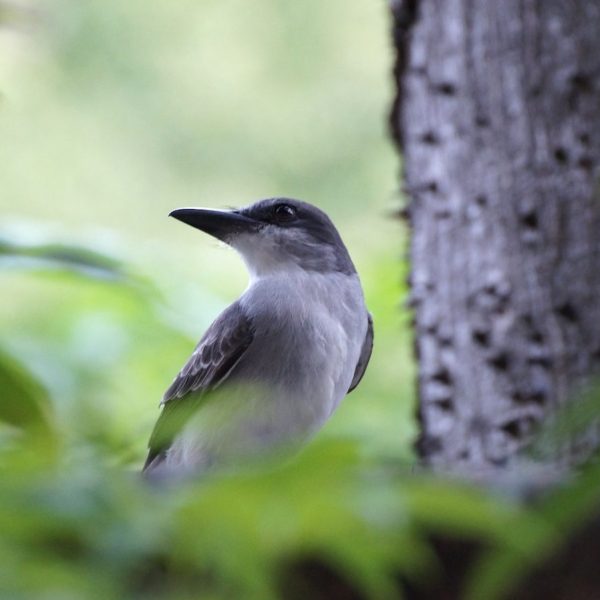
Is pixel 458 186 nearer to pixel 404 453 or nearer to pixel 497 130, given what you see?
pixel 497 130

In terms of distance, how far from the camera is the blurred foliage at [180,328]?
0.97 m

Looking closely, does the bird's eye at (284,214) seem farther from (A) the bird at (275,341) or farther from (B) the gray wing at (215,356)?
(B) the gray wing at (215,356)

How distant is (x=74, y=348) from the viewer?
2963 millimetres

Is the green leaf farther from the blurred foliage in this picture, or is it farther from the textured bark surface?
the textured bark surface

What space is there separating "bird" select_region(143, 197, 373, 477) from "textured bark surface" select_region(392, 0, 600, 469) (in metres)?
0.37

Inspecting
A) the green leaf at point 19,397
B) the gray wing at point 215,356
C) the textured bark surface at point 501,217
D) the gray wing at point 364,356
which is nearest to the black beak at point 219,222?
the gray wing at point 215,356

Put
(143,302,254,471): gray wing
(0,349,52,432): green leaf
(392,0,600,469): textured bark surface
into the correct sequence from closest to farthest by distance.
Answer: (0,349,52,432): green leaf → (143,302,254,471): gray wing → (392,0,600,469): textured bark surface

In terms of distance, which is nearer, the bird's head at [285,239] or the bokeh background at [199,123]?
the bird's head at [285,239]

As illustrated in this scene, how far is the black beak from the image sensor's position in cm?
318

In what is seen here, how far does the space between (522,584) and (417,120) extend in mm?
2297

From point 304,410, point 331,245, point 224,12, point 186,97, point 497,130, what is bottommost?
point 304,410

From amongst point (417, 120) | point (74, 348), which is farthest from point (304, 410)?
point (417, 120)

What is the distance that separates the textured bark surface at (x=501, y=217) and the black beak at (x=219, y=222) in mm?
698

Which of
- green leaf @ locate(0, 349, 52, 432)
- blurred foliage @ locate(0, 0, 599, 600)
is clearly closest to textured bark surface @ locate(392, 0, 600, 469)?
blurred foliage @ locate(0, 0, 599, 600)
